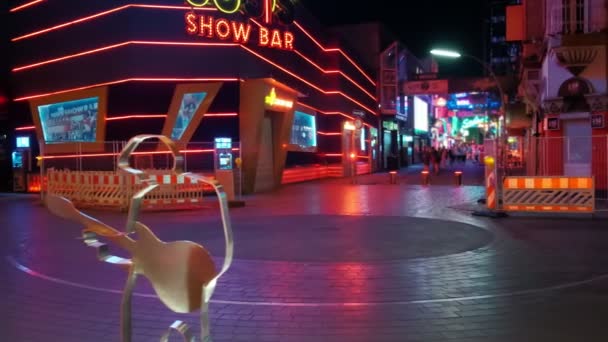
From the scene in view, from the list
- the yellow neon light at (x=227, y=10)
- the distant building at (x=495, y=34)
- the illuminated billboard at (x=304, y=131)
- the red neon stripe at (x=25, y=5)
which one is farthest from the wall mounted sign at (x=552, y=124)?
the distant building at (x=495, y=34)

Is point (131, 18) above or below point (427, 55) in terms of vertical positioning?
below

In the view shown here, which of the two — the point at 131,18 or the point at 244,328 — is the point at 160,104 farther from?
the point at 244,328

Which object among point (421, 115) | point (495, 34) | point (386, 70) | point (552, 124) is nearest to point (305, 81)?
point (552, 124)

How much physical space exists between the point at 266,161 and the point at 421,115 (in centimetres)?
4399

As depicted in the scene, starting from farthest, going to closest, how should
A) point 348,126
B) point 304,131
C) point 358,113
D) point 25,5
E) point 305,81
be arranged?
point 358,113
point 348,126
point 304,131
point 305,81
point 25,5

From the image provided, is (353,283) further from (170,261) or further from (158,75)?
(158,75)

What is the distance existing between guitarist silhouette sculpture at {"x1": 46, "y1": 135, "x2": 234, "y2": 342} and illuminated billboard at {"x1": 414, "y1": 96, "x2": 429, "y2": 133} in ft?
197

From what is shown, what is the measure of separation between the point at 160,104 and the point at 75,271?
14.3 metres

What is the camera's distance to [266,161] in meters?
25.3

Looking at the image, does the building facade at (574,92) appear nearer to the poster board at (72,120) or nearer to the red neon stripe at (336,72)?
the red neon stripe at (336,72)

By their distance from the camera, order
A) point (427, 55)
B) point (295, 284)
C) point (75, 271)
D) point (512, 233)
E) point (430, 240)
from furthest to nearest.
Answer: point (427, 55) → point (512, 233) → point (430, 240) → point (75, 271) → point (295, 284)

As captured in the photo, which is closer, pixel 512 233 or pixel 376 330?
pixel 376 330

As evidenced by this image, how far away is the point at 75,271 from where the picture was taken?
8609 mm

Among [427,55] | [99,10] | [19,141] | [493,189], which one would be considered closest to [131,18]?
[99,10]
